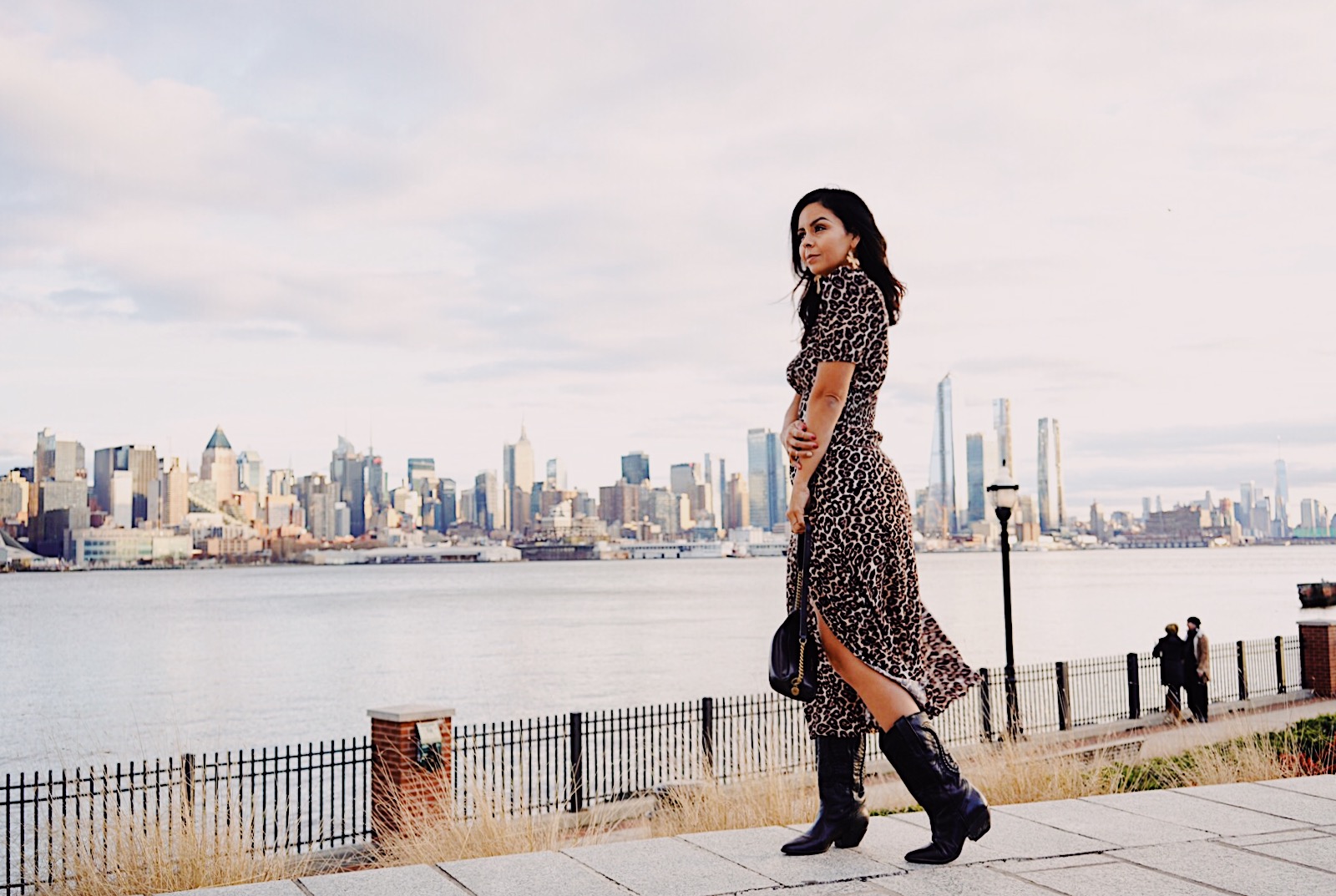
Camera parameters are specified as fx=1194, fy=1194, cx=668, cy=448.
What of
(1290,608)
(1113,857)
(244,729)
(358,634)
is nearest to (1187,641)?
(1113,857)

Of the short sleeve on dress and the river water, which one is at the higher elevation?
the short sleeve on dress

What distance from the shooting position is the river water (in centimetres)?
3934

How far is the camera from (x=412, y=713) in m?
12.3

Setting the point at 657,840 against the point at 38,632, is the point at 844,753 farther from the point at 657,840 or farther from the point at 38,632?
the point at 38,632

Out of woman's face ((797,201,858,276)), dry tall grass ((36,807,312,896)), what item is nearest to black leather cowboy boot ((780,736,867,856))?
woman's face ((797,201,858,276))

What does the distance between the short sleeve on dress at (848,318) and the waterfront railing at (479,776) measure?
2.05m

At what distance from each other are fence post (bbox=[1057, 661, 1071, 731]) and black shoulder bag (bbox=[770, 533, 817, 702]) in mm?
14563

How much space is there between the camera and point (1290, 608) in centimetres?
9131

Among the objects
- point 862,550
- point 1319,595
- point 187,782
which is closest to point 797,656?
point 862,550

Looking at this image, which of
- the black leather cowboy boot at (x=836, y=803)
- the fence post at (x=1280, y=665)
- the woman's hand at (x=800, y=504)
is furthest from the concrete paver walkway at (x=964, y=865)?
the fence post at (x=1280, y=665)

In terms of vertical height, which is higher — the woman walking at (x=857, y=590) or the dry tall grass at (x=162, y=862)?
the woman walking at (x=857, y=590)

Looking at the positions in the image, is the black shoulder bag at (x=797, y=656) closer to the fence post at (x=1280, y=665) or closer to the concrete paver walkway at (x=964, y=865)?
the concrete paver walkway at (x=964, y=865)

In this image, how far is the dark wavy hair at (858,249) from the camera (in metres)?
4.85

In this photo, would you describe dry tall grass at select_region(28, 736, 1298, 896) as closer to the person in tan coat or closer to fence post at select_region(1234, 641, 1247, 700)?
the person in tan coat
